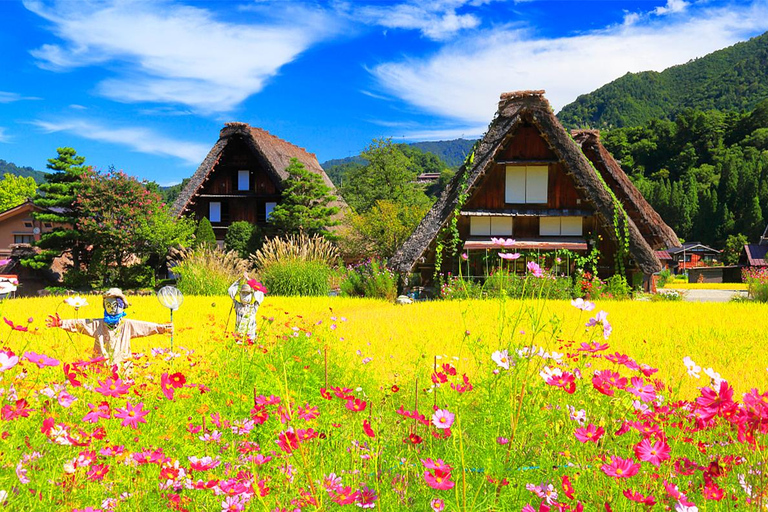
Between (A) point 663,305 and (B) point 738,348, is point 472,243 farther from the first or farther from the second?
(B) point 738,348

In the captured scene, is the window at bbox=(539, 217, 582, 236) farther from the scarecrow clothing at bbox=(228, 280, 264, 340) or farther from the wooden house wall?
the wooden house wall

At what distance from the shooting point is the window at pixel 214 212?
25.9 meters

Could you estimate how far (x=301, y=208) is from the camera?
22453mm

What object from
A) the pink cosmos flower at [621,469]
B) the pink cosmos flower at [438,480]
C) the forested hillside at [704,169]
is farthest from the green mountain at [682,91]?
the pink cosmos flower at [438,480]

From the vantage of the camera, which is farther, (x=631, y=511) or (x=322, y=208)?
(x=322, y=208)

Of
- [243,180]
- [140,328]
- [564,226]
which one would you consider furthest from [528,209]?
[243,180]

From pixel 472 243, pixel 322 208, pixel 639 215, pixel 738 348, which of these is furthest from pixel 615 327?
pixel 322 208

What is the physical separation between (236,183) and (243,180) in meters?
0.37

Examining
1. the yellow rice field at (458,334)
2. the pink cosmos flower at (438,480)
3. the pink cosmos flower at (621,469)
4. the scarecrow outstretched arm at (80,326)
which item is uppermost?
the pink cosmos flower at (438,480)

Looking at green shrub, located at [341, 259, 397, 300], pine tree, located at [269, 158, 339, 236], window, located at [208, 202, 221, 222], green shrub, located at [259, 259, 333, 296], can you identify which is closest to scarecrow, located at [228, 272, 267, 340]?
green shrub, located at [341, 259, 397, 300]

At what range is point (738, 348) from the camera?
6410 millimetres

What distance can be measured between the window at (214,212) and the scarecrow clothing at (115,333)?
21921mm

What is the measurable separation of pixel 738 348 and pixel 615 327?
1.64m

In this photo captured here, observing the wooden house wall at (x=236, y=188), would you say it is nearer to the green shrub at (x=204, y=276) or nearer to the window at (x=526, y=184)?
the green shrub at (x=204, y=276)
